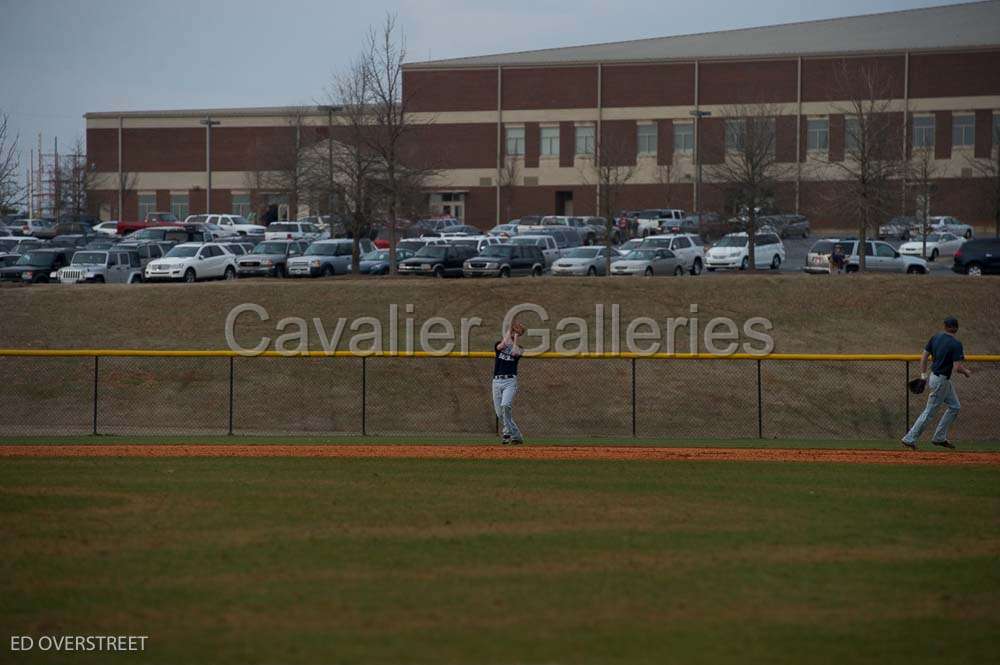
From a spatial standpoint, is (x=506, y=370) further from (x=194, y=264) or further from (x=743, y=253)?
(x=743, y=253)

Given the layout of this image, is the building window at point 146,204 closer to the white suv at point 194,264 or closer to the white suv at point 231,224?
the white suv at point 231,224

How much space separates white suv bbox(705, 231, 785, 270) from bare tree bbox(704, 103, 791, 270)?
305mm

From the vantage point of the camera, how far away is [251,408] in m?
27.0

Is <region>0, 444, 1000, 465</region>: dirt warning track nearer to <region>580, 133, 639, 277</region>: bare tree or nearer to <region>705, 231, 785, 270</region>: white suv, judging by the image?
<region>705, 231, 785, 270</region>: white suv

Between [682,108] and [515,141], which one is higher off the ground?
[682,108]

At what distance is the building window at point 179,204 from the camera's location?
3344 inches

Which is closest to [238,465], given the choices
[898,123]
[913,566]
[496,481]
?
[496,481]

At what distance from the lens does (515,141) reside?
75.9 meters

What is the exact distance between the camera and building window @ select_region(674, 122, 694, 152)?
2853 inches

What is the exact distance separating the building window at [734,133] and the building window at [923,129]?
41.7 feet

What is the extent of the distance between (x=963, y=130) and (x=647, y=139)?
18.3 metres

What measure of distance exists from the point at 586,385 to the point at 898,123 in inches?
1611

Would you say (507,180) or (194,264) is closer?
(194,264)

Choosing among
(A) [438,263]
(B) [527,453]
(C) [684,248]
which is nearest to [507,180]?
(C) [684,248]
